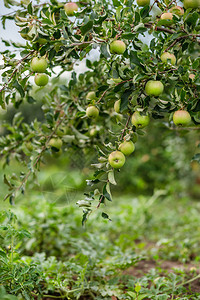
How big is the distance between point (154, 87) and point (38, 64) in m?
0.35

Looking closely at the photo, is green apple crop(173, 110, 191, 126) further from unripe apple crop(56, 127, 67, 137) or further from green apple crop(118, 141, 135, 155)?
unripe apple crop(56, 127, 67, 137)

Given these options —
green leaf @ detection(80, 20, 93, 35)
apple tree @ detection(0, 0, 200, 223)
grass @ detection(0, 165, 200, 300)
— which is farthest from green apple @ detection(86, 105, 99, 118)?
grass @ detection(0, 165, 200, 300)

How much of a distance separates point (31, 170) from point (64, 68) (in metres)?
0.46

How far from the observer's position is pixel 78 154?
167 cm

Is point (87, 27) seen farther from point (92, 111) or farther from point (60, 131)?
point (60, 131)

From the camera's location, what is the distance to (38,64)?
917 mm

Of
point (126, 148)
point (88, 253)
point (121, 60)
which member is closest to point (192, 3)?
point (121, 60)

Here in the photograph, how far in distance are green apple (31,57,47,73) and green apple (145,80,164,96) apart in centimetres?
32

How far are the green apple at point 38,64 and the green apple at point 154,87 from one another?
1.05 ft

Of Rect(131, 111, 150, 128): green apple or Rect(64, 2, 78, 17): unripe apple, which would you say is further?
Rect(64, 2, 78, 17): unripe apple

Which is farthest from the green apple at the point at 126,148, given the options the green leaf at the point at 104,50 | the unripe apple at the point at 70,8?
the unripe apple at the point at 70,8

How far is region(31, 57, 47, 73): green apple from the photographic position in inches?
36.1

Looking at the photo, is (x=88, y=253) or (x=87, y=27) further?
(x=88, y=253)

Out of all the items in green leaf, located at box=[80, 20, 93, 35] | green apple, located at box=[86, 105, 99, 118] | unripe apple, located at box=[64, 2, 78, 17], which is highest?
unripe apple, located at box=[64, 2, 78, 17]
